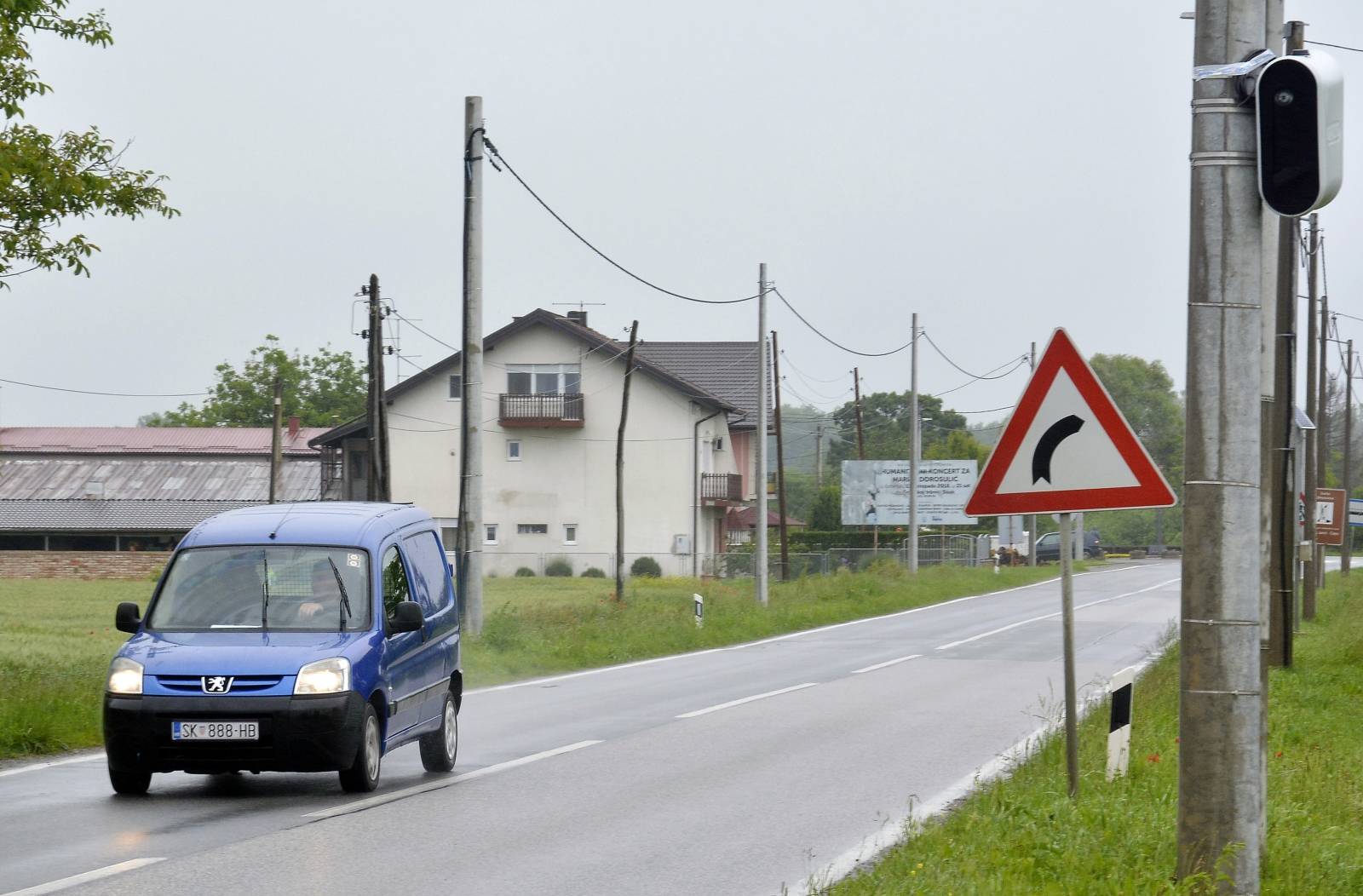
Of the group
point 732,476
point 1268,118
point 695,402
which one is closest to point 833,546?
point 732,476

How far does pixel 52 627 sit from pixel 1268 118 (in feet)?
115

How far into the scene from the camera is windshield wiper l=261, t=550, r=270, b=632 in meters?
11.1

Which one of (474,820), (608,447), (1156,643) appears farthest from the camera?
(608,447)

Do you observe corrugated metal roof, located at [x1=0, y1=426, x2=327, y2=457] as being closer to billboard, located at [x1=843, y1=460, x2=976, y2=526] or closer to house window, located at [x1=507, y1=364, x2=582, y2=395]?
house window, located at [x1=507, y1=364, x2=582, y2=395]

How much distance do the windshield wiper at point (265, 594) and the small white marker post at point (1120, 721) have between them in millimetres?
5421

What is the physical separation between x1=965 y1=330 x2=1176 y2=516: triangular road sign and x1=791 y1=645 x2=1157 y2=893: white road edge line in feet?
6.15

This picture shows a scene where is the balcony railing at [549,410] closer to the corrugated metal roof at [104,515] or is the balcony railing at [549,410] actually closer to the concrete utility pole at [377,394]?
the corrugated metal roof at [104,515]

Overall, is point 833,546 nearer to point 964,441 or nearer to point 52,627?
point 964,441

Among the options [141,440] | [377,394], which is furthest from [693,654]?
[141,440]

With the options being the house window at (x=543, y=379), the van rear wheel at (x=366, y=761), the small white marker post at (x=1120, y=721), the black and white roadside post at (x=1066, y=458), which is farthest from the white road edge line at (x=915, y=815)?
the house window at (x=543, y=379)

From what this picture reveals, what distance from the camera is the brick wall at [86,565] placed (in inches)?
2756

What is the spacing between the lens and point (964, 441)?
4011 inches

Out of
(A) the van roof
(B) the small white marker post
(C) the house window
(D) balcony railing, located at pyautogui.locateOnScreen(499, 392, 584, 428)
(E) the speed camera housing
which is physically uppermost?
(C) the house window

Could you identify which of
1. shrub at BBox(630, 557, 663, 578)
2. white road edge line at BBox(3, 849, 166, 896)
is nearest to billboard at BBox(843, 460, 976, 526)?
shrub at BBox(630, 557, 663, 578)
